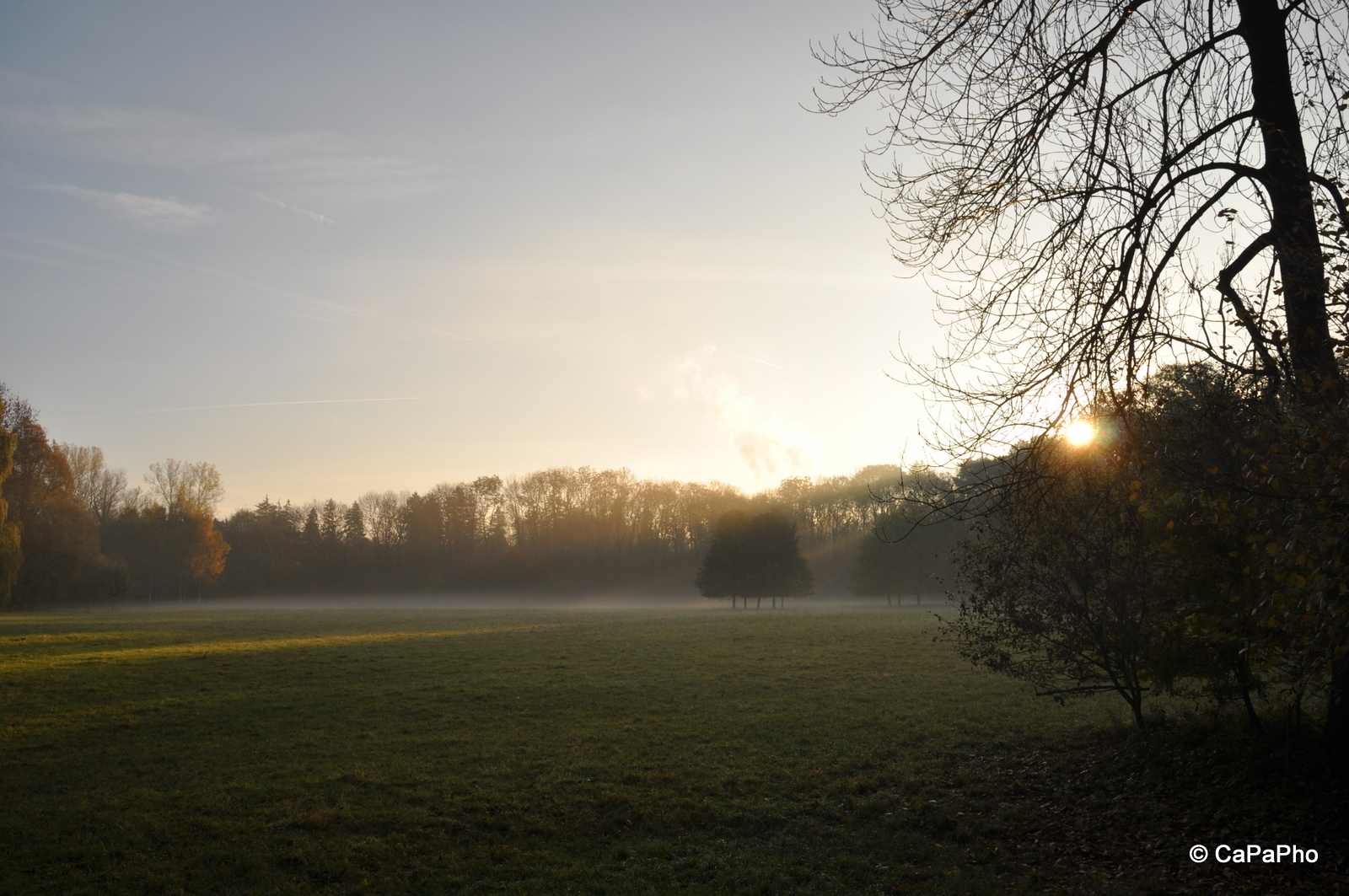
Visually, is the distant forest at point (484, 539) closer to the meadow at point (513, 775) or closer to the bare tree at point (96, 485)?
the bare tree at point (96, 485)

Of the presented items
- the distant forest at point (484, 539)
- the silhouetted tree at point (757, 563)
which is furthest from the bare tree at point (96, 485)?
the silhouetted tree at point (757, 563)

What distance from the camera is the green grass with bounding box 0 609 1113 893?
807cm

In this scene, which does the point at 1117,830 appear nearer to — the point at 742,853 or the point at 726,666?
the point at 742,853

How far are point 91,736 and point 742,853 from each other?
13006 mm

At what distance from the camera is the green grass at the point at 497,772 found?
8.07 meters

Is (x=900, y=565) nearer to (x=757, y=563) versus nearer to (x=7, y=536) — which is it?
(x=757, y=563)

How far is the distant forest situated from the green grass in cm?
5252

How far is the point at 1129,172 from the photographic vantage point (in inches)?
292

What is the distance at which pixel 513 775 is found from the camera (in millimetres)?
11680

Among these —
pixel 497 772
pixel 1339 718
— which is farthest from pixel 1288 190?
pixel 497 772

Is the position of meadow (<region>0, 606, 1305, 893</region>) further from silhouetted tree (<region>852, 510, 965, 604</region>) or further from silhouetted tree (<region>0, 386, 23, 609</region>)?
silhouetted tree (<region>852, 510, 965, 604</region>)

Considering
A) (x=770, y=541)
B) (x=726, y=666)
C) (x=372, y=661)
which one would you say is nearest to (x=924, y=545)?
(x=770, y=541)

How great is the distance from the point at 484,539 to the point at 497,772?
309 ft

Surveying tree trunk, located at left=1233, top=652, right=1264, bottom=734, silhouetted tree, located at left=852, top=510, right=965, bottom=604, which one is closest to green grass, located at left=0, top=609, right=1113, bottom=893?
tree trunk, located at left=1233, top=652, right=1264, bottom=734
